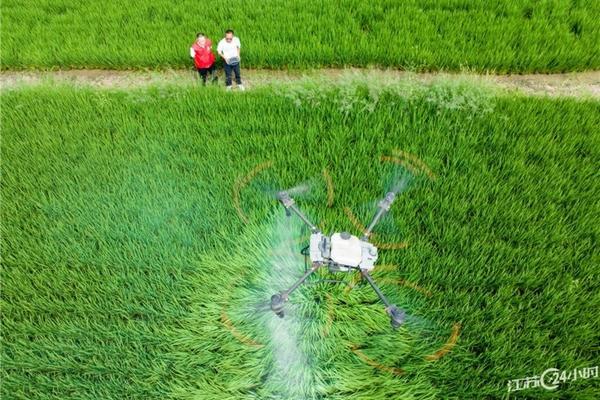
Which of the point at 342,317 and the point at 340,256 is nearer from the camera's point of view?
the point at 340,256

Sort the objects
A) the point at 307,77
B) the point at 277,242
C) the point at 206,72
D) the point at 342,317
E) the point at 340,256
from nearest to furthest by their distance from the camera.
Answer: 1. the point at 340,256
2. the point at 342,317
3. the point at 277,242
4. the point at 307,77
5. the point at 206,72

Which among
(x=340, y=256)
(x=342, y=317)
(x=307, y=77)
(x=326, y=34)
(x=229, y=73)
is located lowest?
(x=342, y=317)

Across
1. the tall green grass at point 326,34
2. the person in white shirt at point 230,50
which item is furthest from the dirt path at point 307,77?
the person in white shirt at point 230,50

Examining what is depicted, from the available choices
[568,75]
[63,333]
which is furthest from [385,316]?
[568,75]

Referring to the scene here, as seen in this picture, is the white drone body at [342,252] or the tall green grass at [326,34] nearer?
the white drone body at [342,252]

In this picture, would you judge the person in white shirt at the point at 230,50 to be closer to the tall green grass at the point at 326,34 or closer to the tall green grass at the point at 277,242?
the tall green grass at the point at 326,34

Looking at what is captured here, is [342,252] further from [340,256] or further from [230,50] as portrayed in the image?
[230,50]

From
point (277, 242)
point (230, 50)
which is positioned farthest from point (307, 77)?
point (277, 242)
